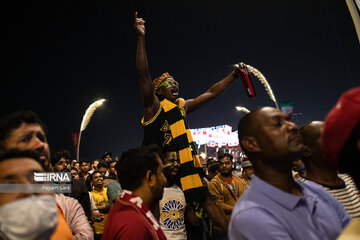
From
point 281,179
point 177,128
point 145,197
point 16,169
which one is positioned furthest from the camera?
point 177,128

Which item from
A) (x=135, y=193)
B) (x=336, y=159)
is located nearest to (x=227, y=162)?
(x=135, y=193)

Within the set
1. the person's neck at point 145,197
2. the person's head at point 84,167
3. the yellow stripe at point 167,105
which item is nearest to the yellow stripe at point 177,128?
the yellow stripe at point 167,105

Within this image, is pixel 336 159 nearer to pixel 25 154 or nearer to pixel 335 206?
pixel 335 206

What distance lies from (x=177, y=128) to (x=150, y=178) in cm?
106

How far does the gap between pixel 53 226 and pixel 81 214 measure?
6.11ft

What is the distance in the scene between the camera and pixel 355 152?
140 centimetres

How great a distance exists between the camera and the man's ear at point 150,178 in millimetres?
3029

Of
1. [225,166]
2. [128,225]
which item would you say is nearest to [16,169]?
[128,225]

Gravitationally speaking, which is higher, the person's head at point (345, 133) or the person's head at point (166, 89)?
the person's head at point (166, 89)

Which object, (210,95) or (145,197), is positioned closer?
(145,197)

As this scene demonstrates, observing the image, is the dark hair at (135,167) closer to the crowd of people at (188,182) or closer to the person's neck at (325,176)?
the crowd of people at (188,182)

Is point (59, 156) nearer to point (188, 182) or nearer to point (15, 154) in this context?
point (188, 182)

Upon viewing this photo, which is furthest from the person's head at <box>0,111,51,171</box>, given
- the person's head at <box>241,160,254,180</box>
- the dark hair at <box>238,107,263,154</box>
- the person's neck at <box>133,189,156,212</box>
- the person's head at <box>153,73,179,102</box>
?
the person's head at <box>241,160,254,180</box>

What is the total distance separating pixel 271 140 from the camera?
250cm
